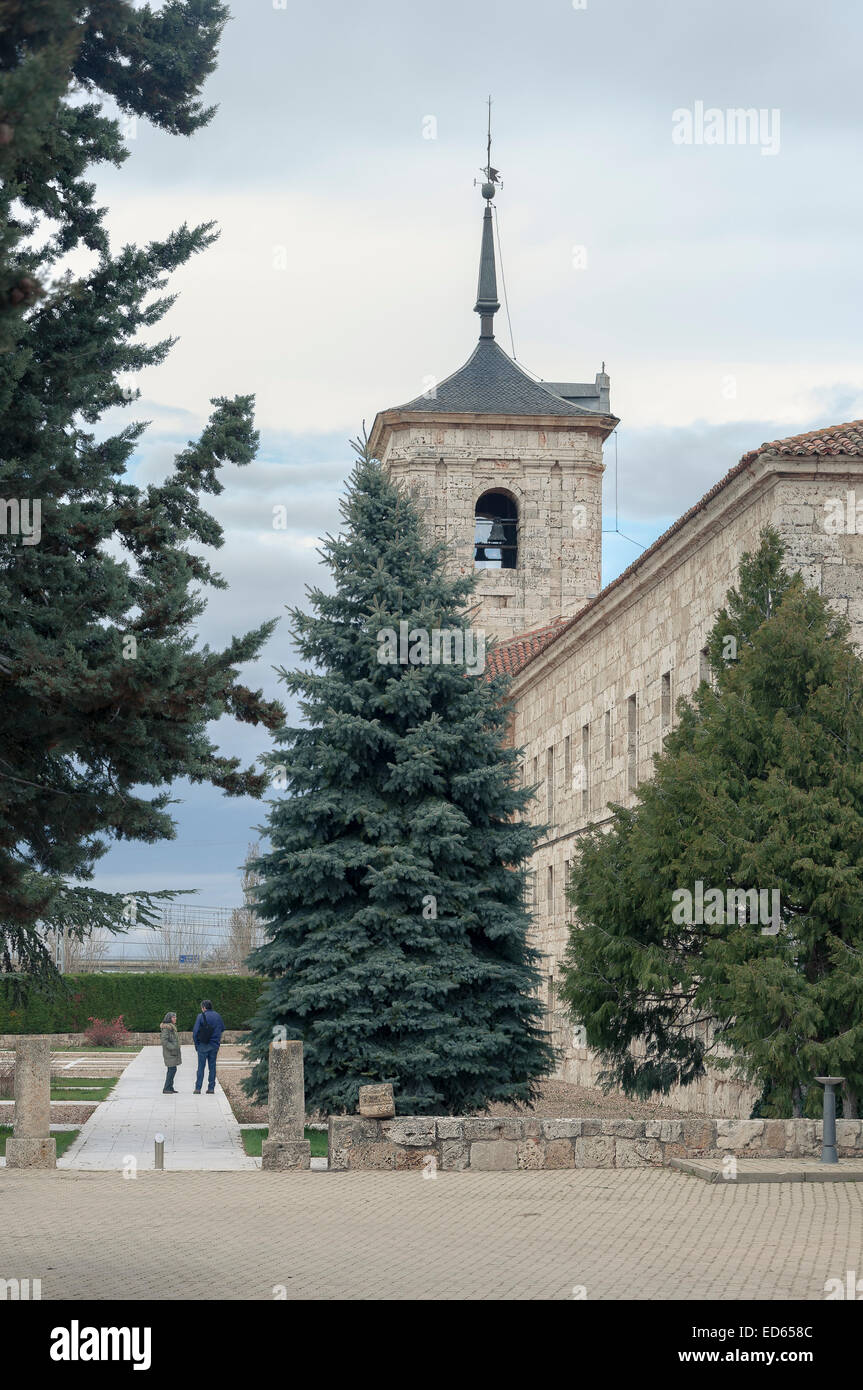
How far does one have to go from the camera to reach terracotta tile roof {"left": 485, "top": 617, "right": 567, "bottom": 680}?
4334 cm

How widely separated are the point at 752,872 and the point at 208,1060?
16339mm

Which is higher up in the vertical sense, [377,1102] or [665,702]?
[665,702]

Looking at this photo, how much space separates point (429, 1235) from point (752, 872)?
23.7 ft

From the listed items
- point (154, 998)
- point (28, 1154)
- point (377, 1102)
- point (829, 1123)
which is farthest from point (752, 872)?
point (154, 998)

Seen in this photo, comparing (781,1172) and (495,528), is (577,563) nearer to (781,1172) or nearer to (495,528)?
(495,528)

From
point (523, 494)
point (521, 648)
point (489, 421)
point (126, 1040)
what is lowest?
point (126, 1040)

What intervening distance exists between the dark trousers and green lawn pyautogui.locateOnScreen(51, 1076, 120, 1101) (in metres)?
1.87

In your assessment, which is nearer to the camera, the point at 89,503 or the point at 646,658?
the point at 89,503

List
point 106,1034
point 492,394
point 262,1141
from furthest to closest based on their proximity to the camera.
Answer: point 106,1034
point 492,394
point 262,1141

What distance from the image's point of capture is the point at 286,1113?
57.6 feet

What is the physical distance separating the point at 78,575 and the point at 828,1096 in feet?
29.4

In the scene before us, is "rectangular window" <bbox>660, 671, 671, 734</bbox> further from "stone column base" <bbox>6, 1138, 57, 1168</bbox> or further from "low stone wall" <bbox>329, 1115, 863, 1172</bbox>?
"stone column base" <bbox>6, 1138, 57, 1168</bbox>

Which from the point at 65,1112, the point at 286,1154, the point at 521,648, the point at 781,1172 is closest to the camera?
the point at 781,1172
